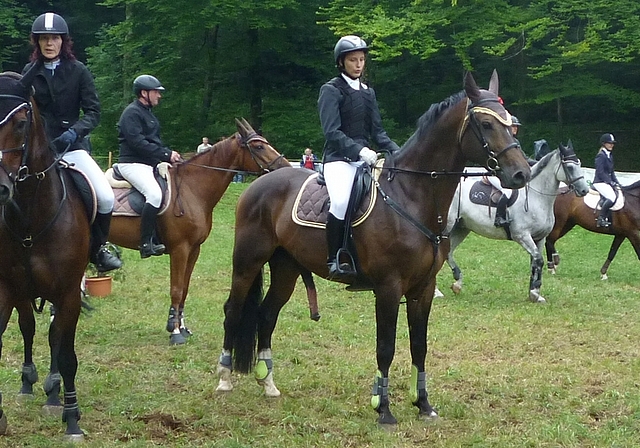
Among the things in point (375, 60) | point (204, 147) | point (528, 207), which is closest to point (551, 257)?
point (528, 207)

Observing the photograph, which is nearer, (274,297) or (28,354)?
(28,354)

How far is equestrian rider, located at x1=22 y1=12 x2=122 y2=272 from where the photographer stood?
581 cm

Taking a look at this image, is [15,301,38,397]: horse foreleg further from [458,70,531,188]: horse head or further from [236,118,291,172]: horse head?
[236,118,291,172]: horse head

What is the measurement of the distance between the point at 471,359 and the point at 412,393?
2157mm

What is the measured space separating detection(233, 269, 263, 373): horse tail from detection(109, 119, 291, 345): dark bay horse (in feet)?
6.70

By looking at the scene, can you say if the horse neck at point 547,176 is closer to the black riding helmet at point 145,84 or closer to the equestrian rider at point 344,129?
the black riding helmet at point 145,84

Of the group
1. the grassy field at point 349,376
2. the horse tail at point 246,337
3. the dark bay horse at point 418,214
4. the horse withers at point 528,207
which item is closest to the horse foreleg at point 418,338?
the dark bay horse at point 418,214

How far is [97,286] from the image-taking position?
11.7 m

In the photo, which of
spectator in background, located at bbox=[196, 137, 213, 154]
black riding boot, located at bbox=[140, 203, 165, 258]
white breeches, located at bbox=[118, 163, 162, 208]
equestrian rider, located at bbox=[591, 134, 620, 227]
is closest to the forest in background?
spectator in background, located at bbox=[196, 137, 213, 154]

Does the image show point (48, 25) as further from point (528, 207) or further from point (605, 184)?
point (605, 184)

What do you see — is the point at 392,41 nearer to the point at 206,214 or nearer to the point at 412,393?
the point at 206,214

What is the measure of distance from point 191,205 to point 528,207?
5.83 metres

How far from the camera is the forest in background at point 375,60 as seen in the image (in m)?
29.6

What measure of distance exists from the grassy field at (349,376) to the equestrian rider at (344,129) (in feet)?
4.59
